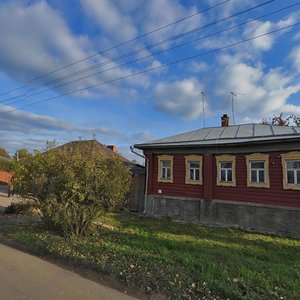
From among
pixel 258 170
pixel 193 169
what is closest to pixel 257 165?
pixel 258 170

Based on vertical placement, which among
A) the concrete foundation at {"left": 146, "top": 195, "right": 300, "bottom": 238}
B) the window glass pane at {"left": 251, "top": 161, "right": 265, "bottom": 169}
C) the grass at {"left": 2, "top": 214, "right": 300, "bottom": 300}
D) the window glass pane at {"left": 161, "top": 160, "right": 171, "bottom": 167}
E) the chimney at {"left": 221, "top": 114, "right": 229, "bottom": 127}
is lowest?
the grass at {"left": 2, "top": 214, "right": 300, "bottom": 300}

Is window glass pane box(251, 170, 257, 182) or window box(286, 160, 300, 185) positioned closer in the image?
window box(286, 160, 300, 185)

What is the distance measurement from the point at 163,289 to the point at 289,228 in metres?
A: 10.7

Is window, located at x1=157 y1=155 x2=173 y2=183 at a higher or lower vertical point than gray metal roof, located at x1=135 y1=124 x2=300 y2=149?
lower

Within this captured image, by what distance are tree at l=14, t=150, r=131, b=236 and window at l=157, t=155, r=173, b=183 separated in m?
8.99

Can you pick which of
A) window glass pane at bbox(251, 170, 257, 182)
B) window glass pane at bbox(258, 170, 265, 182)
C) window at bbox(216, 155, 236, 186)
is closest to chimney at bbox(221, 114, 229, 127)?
window at bbox(216, 155, 236, 186)

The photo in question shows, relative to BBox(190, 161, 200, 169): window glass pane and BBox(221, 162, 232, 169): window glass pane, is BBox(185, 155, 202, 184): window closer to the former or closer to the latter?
BBox(190, 161, 200, 169): window glass pane

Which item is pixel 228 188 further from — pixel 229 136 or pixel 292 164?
pixel 292 164

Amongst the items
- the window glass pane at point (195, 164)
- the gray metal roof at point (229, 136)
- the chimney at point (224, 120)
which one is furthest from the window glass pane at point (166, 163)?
the chimney at point (224, 120)

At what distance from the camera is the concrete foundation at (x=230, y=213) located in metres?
14.2

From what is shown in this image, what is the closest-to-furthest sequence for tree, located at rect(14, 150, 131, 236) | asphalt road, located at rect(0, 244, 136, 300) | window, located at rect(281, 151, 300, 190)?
asphalt road, located at rect(0, 244, 136, 300) < tree, located at rect(14, 150, 131, 236) < window, located at rect(281, 151, 300, 190)

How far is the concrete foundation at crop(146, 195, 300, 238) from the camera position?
14195 millimetres

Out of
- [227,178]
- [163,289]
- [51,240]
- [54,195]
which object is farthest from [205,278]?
[227,178]

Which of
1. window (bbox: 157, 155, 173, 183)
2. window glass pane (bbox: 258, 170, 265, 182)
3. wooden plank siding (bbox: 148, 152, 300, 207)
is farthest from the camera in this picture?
window (bbox: 157, 155, 173, 183)
